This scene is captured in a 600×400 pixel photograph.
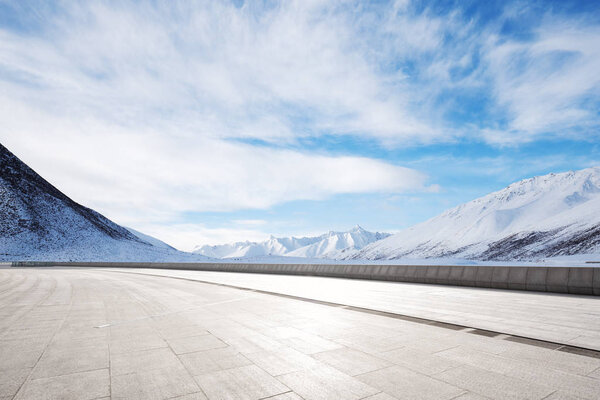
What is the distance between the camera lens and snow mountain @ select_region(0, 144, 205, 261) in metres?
110

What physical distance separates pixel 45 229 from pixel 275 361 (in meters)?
143

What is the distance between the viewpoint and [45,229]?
398 feet

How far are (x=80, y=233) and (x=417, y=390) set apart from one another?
14730 centimetres

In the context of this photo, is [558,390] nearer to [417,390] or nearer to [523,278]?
[417,390]

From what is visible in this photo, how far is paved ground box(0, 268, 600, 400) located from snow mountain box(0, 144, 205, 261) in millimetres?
118699

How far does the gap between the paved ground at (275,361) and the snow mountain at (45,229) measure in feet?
389

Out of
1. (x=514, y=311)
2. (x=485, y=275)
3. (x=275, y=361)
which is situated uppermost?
(x=485, y=275)

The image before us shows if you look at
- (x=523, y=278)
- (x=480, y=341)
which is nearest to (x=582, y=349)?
(x=480, y=341)

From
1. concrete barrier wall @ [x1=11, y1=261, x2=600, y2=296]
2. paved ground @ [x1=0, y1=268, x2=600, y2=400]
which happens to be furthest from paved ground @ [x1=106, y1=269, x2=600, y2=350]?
paved ground @ [x1=0, y1=268, x2=600, y2=400]

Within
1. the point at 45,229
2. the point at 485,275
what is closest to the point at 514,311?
the point at 485,275

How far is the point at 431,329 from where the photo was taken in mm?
7316

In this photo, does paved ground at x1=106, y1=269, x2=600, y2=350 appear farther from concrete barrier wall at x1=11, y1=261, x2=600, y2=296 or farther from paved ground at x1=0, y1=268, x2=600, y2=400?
paved ground at x1=0, y1=268, x2=600, y2=400

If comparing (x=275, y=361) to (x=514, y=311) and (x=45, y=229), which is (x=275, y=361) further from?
(x=45, y=229)

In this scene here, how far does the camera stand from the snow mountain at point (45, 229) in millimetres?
110188
